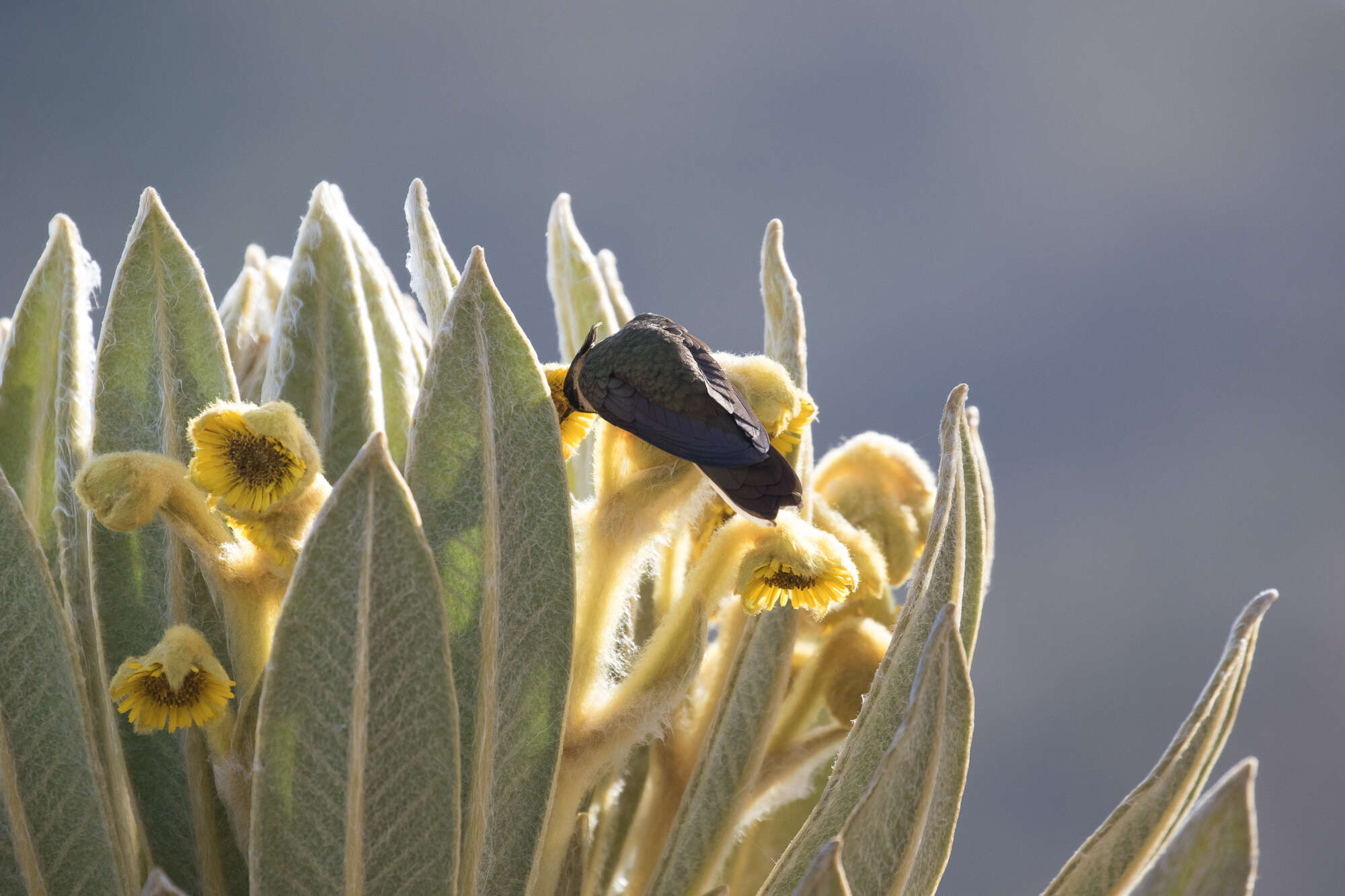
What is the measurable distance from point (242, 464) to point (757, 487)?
0.13 meters

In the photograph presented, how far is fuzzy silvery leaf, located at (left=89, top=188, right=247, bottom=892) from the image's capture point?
1.07 feet

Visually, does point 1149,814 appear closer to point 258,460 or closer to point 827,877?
point 827,877

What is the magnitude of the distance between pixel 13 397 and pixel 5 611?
13 cm

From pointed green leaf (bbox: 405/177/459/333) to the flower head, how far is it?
10cm

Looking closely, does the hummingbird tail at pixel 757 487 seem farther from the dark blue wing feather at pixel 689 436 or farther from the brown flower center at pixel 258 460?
the brown flower center at pixel 258 460

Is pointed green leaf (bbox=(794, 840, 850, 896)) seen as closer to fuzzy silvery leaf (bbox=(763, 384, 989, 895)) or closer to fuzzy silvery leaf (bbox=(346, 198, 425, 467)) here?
fuzzy silvery leaf (bbox=(763, 384, 989, 895))

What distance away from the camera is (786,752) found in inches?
15.9

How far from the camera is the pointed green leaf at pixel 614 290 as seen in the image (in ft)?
1.66

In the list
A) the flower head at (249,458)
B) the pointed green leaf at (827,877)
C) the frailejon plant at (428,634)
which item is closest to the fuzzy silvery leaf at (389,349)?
the frailejon plant at (428,634)

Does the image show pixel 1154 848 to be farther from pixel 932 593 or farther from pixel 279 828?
pixel 279 828

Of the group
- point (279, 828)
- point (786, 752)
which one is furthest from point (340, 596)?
point (786, 752)

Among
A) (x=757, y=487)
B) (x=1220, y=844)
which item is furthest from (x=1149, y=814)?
(x=757, y=487)

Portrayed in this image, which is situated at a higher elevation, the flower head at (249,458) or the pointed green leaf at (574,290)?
the pointed green leaf at (574,290)

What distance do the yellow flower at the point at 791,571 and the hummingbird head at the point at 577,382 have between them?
6 cm
